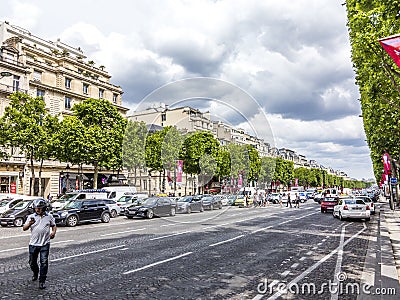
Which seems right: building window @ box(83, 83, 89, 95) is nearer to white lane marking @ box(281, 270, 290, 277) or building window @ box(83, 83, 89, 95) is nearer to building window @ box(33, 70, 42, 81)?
building window @ box(33, 70, 42, 81)

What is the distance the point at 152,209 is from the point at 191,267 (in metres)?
17.2

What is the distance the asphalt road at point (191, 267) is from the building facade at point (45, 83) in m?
27.7

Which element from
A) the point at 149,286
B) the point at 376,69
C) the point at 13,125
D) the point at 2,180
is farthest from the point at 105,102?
the point at 149,286

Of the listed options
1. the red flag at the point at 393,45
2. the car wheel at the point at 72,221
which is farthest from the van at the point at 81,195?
the red flag at the point at 393,45

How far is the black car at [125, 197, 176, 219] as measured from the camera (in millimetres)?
25828

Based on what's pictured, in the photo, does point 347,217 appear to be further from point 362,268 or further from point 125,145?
point 125,145

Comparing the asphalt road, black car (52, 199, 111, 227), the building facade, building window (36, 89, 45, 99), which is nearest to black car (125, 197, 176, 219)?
black car (52, 199, 111, 227)

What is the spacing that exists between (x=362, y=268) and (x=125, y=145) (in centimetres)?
3718

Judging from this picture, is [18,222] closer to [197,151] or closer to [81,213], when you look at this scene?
[81,213]

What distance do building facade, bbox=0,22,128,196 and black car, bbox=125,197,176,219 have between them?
17230mm

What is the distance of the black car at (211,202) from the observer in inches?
1415

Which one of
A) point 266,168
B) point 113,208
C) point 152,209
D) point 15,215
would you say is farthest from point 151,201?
point 266,168

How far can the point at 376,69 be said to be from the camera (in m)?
15.5

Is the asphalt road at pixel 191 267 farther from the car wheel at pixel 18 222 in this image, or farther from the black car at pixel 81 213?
the car wheel at pixel 18 222
